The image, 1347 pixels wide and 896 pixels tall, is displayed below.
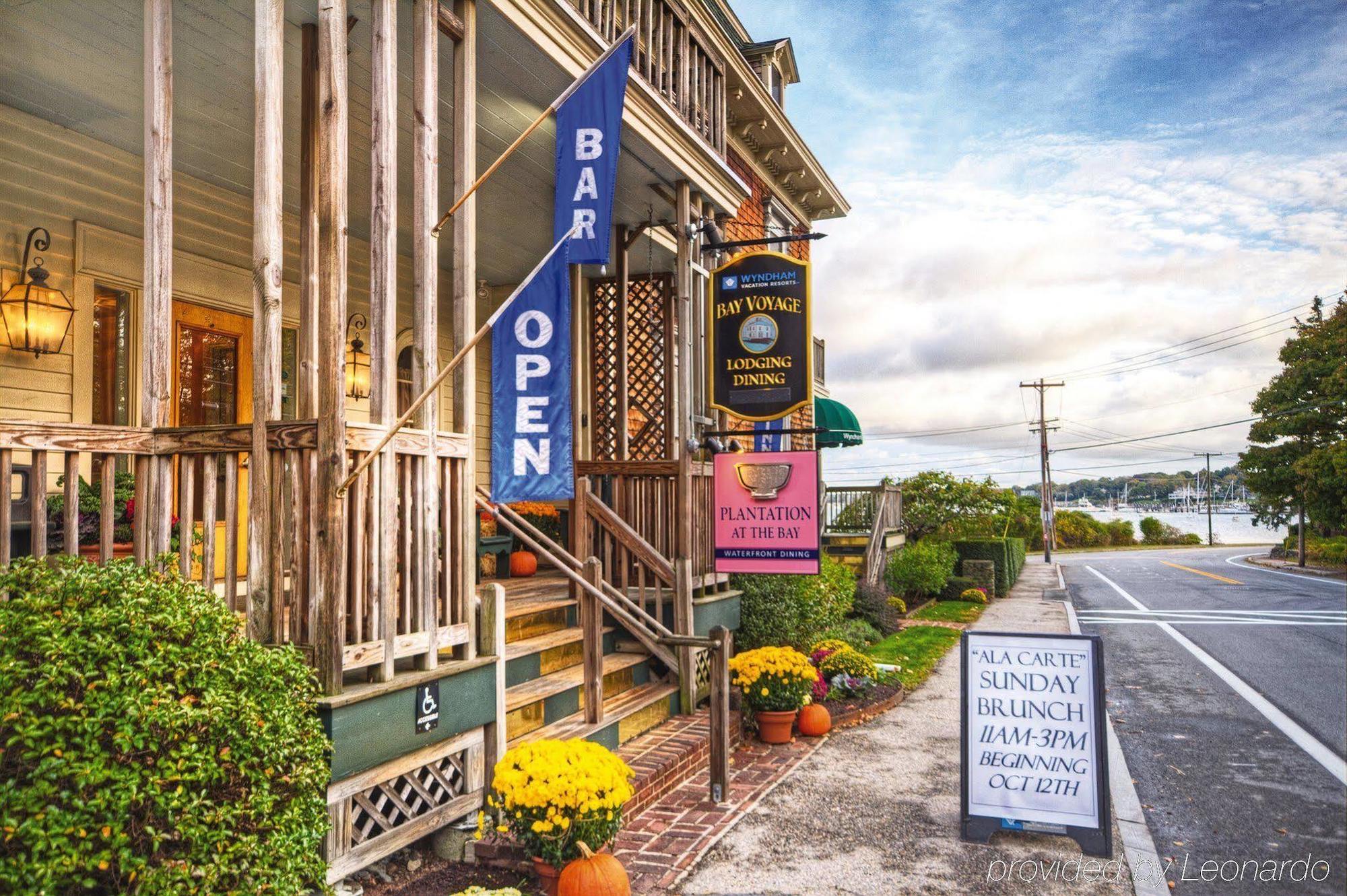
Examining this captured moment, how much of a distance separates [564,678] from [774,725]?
6.82ft

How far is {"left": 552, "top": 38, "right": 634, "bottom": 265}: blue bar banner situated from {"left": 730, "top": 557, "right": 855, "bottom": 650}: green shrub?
4478mm

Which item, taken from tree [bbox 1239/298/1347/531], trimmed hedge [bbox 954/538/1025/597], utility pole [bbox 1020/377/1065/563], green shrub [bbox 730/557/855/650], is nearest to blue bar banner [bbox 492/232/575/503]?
green shrub [bbox 730/557/855/650]

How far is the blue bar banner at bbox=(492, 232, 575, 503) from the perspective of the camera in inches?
198

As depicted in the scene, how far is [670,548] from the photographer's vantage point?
858 cm

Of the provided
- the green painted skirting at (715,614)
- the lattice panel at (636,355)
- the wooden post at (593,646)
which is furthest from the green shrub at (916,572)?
the wooden post at (593,646)

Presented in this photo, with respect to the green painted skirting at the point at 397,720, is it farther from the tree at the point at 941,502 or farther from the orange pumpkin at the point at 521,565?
the tree at the point at 941,502

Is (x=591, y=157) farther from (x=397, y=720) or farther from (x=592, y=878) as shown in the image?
(x=592, y=878)

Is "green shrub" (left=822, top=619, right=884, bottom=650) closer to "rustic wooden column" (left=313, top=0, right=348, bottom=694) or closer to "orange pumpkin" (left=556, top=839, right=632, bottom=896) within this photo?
"orange pumpkin" (left=556, top=839, right=632, bottom=896)

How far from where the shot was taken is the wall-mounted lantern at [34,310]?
621 cm

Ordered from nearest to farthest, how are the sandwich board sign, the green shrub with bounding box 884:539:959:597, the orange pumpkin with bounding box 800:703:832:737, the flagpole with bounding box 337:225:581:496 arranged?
the flagpole with bounding box 337:225:581:496, the sandwich board sign, the orange pumpkin with bounding box 800:703:832:737, the green shrub with bounding box 884:539:959:597

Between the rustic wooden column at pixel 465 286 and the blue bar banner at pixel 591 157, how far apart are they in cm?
67

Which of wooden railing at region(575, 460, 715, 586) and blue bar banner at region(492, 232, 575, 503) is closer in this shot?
blue bar banner at region(492, 232, 575, 503)

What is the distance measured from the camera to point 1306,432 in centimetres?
3275

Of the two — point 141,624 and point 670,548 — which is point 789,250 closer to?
point 670,548
